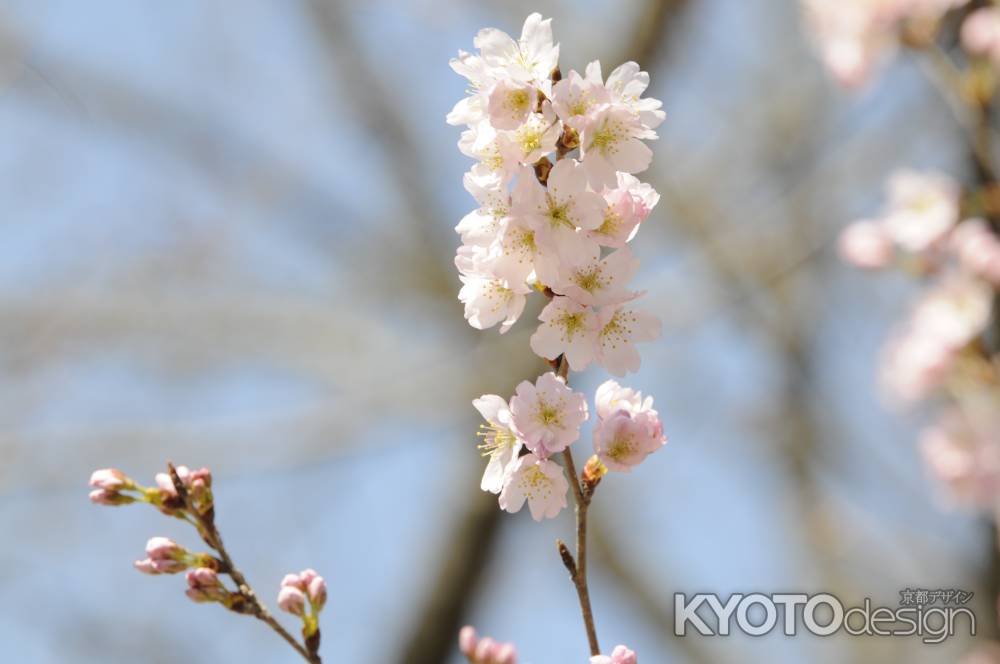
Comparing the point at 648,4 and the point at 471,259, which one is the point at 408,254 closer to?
the point at 648,4

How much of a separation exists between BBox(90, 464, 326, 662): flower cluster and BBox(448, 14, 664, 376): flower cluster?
273mm

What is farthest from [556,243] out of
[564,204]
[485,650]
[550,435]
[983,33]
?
[983,33]

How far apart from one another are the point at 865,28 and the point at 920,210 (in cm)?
49

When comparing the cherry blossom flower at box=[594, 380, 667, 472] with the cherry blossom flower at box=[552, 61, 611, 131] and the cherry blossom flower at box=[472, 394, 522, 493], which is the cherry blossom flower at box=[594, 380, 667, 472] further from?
the cherry blossom flower at box=[552, 61, 611, 131]

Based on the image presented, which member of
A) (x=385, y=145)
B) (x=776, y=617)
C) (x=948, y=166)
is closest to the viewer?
(x=776, y=617)

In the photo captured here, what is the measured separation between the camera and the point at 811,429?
14.3ft

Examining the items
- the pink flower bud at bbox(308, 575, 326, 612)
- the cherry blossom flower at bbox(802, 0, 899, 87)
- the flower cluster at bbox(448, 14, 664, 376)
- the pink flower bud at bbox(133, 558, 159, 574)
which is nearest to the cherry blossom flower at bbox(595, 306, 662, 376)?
the flower cluster at bbox(448, 14, 664, 376)

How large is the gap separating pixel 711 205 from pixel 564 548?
3.81 metres

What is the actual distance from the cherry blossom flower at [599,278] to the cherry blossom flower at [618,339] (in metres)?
0.02

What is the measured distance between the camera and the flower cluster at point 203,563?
751 millimetres

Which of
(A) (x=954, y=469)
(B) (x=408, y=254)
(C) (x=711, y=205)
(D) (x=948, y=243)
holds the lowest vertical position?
(A) (x=954, y=469)

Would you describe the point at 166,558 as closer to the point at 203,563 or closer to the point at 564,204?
the point at 203,563

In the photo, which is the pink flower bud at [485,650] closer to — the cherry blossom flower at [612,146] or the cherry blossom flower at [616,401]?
the cherry blossom flower at [616,401]

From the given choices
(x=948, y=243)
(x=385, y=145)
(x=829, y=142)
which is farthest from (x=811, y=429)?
(x=948, y=243)
